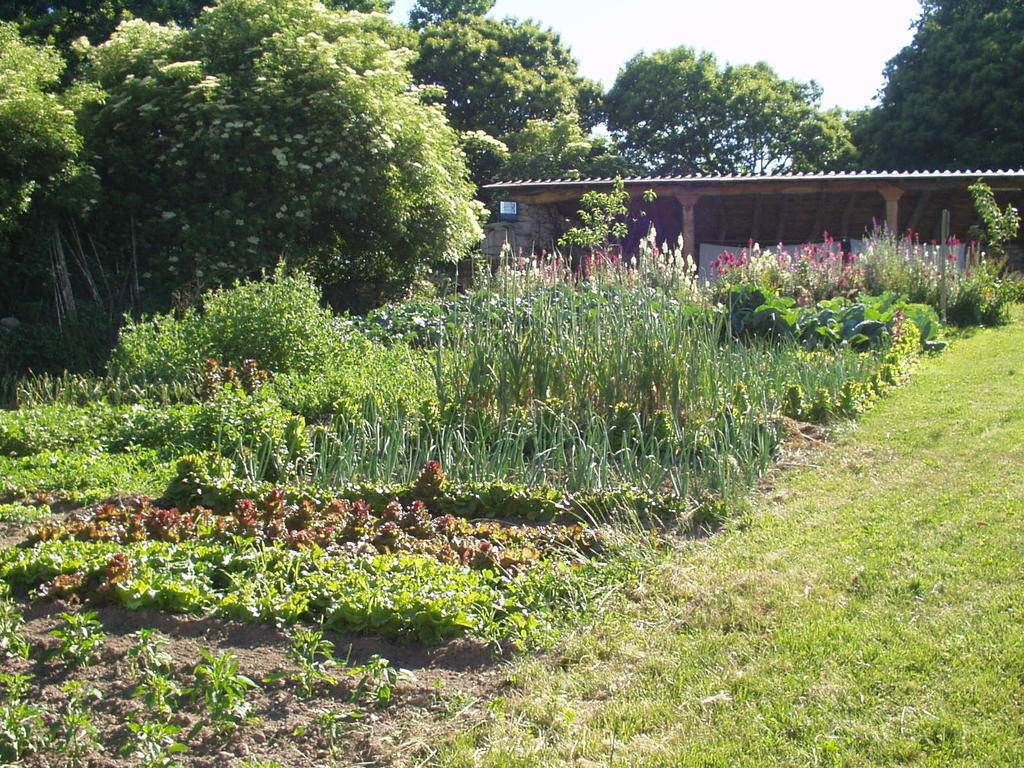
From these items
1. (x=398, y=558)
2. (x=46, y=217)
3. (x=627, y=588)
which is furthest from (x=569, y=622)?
(x=46, y=217)

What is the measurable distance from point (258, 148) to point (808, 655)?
1114 centimetres

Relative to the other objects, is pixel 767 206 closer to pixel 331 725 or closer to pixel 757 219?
pixel 757 219

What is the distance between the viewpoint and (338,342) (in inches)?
301

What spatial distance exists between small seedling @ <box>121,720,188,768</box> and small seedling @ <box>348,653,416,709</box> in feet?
1.65

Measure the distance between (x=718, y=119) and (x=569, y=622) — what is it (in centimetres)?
2923

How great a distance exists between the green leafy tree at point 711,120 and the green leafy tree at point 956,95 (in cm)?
268

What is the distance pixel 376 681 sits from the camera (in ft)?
A: 8.96

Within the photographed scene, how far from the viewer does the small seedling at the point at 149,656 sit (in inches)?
105

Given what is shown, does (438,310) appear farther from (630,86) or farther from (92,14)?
(630,86)

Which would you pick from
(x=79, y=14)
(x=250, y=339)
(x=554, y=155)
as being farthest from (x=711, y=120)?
(x=250, y=339)

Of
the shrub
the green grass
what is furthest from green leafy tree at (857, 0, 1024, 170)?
the green grass

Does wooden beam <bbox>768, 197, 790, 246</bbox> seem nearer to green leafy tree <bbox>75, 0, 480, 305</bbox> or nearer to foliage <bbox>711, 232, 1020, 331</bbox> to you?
foliage <bbox>711, 232, 1020, 331</bbox>

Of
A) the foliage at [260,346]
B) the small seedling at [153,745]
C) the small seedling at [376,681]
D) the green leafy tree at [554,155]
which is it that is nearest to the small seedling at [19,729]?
the small seedling at [153,745]

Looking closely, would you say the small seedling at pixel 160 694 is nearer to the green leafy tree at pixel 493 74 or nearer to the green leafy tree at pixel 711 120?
the green leafy tree at pixel 493 74
